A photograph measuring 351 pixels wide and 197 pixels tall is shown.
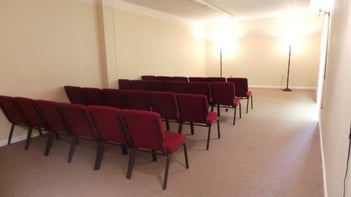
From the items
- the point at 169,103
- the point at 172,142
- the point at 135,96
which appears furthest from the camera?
the point at 135,96

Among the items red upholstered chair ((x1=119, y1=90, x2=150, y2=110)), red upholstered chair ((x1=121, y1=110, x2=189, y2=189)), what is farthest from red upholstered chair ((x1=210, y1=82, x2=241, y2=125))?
red upholstered chair ((x1=121, y1=110, x2=189, y2=189))

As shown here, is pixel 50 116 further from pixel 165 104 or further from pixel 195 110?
pixel 195 110

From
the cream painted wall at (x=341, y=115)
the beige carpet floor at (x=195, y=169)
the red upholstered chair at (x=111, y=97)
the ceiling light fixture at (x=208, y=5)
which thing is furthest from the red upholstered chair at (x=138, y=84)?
the cream painted wall at (x=341, y=115)

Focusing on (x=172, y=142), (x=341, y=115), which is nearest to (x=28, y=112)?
(x=172, y=142)

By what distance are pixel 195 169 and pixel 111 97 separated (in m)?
1.89

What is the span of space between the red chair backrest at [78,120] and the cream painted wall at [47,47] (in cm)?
156

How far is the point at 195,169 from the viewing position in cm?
276

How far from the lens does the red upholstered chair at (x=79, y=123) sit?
2705 millimetres

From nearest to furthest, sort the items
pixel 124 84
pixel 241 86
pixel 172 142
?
pixel 172 142, pixel 241 86, pixel 124 84

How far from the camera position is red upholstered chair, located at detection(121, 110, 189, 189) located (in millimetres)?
2270

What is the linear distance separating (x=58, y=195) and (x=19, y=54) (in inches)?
104

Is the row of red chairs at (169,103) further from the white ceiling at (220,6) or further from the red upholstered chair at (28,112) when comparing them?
the white ceiling at (220,6)

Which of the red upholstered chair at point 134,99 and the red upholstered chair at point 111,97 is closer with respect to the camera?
the red upholstered chair at point 134,99

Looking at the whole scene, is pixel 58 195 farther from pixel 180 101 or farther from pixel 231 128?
pixel 231 128
